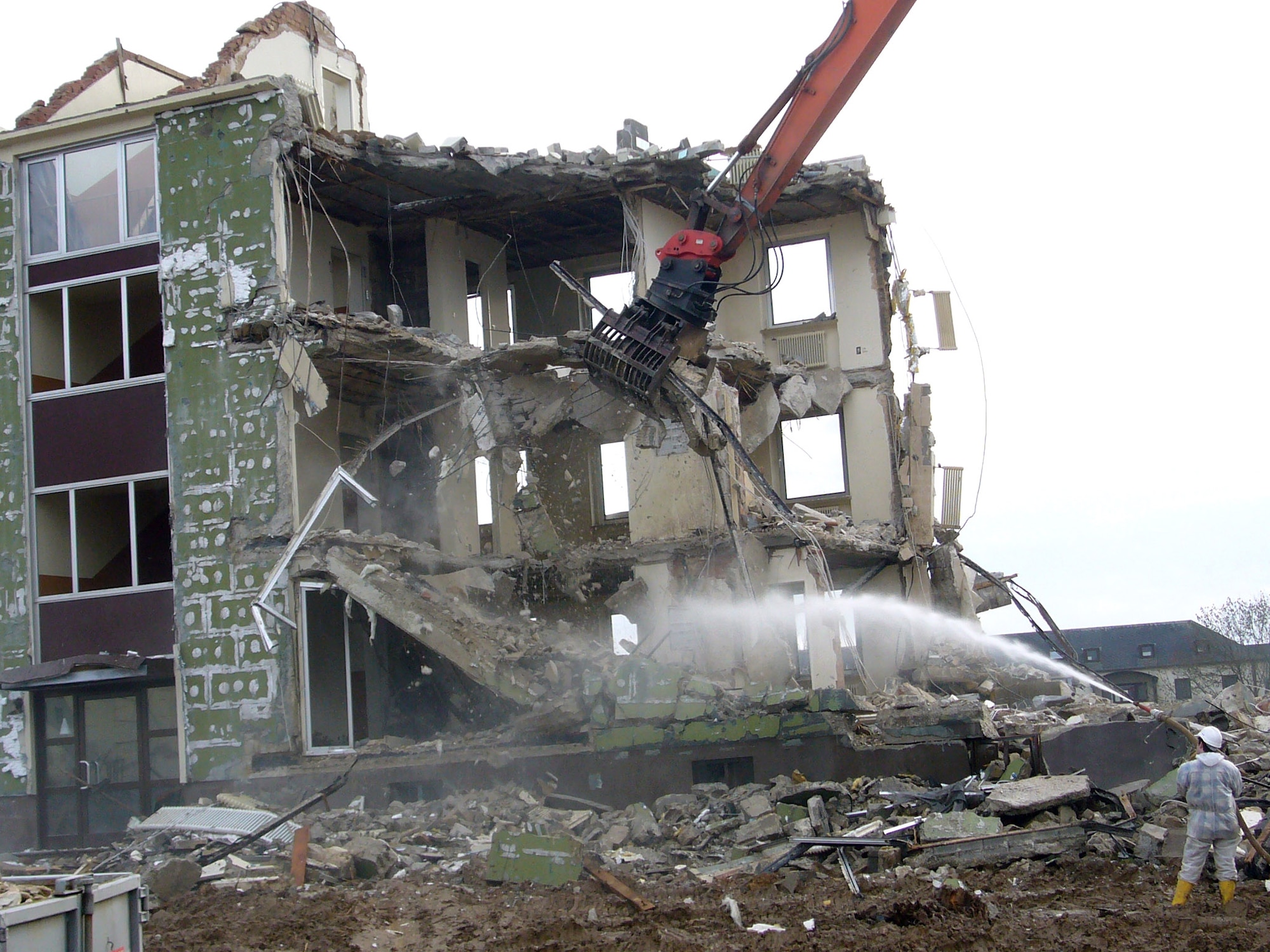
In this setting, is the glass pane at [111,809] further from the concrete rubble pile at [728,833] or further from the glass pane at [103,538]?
the concrete rubble pile at [728,833]

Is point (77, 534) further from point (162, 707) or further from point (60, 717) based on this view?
point (162, 707)

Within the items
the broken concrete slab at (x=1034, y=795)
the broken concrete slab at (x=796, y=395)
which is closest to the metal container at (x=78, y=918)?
the broken concrete slab at (x=1034, y=795)

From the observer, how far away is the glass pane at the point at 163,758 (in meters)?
17.7

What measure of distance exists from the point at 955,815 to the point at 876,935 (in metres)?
2.69

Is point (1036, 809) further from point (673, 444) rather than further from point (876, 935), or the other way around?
point (673, 444)

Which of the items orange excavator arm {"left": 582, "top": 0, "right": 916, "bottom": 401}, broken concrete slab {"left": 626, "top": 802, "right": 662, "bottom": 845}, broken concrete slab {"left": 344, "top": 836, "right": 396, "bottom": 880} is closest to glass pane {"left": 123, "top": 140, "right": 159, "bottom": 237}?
orange excavator arm {"left": 582, "top": 0, "right": 916, "bottom": 401}

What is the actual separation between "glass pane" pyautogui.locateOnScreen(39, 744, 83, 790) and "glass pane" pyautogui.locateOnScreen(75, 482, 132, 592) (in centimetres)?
227

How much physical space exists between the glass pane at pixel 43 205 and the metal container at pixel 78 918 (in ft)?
46.8

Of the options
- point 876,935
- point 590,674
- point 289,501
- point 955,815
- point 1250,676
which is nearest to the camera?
point 876,935

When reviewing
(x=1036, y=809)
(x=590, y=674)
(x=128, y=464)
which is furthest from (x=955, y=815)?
(x=128, y=464)

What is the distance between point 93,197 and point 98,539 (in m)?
5.13

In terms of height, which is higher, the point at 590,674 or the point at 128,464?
the point at 128,464

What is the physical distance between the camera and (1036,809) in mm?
11203

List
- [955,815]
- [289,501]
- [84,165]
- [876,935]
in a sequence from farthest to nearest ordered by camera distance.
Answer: [84,165], [289,501], [955,815], [876,935]
